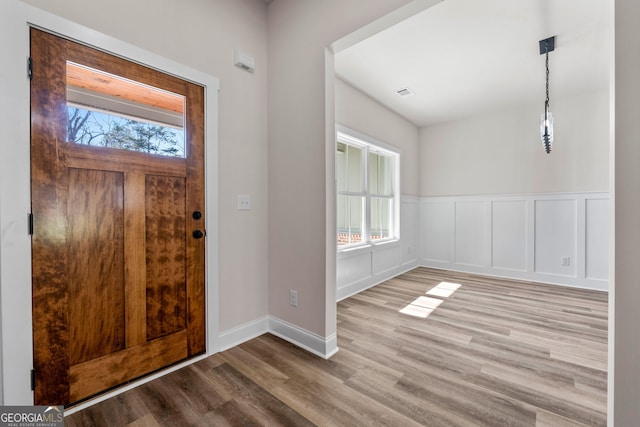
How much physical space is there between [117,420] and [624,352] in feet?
7.60

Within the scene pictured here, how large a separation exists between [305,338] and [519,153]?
4.48 metres

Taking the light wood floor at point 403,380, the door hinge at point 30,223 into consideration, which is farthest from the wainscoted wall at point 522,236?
the door hinge at point 30,223

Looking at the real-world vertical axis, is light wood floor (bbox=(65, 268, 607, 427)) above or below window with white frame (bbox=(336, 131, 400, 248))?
below

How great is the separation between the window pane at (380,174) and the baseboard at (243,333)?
253 centimetres

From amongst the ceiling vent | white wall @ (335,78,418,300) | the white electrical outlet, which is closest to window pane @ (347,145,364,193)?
white wall @ (335,78,418,300)

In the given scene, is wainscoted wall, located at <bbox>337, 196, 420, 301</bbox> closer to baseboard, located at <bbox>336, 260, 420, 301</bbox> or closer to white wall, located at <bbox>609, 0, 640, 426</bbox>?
baseboard, located at <bbox>336, 260, 420, 301</bbox>

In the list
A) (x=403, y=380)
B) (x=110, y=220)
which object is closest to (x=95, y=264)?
(x=110, y=220)

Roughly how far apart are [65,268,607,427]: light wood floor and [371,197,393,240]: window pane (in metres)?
1.77

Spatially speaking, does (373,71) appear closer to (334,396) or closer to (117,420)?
(334,396)

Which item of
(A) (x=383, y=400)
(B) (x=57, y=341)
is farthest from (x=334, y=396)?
(B) (x=57, y=341)

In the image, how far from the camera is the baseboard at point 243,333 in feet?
7.15

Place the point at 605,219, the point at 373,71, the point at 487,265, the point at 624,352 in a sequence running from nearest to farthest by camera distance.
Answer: the point at 624,352
the point at 373,71
the point at 605,219
the point at 487,265

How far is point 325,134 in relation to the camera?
210cm

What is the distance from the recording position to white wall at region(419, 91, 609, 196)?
12.5ft
